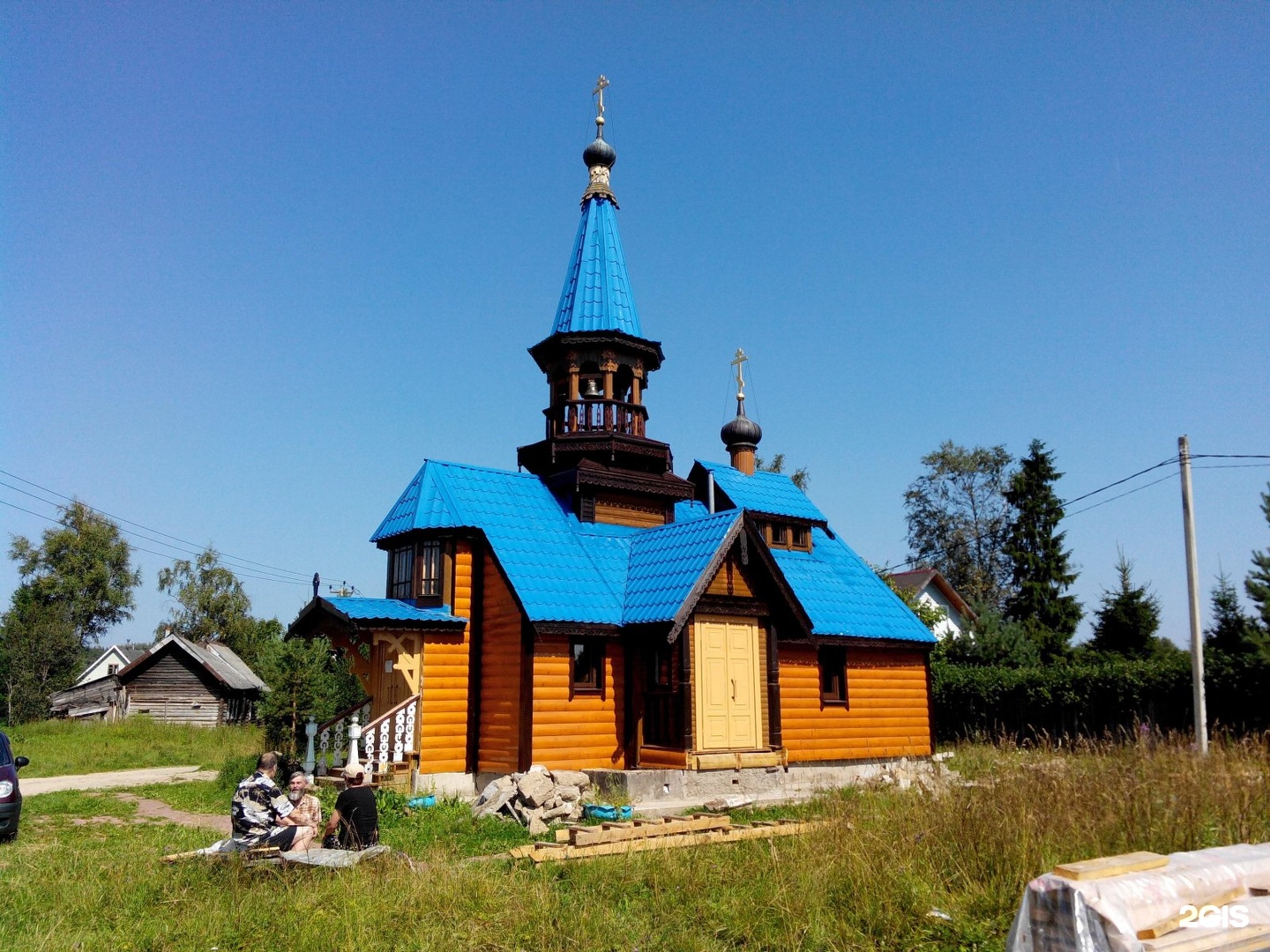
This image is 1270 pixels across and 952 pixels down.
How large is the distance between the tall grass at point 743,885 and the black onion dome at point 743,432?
664 inches

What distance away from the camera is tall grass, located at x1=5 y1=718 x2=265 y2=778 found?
25781 mm

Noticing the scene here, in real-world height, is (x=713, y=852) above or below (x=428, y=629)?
below

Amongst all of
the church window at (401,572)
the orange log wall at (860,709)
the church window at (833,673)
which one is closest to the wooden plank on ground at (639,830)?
the orange log wall at (860,709)

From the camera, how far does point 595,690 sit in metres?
17.0

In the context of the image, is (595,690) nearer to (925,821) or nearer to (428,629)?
(428,629)

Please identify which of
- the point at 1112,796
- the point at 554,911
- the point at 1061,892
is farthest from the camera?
the point at 1112,796

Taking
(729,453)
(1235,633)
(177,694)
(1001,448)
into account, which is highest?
(1001,448)

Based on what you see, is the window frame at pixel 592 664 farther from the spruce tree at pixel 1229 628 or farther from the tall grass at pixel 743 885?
the spruce tree at pixel 1229 628

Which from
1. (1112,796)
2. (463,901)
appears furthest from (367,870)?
(1112,796)

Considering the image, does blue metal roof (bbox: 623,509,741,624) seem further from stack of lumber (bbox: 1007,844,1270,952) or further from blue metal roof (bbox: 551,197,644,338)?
stack of lumber (bbox: 1007,844,1270,952)

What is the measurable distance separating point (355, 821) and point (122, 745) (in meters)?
26.2

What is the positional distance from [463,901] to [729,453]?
64.2 ft

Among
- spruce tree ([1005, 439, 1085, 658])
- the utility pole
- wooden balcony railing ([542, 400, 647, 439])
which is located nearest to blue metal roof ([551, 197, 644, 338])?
wooden balcony railing ([542, 400, 647, 439])

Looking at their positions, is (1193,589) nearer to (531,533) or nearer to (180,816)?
(531,533)
